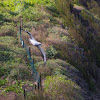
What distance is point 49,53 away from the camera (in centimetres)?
923

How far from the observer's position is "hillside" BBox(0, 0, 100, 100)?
20.0 feet

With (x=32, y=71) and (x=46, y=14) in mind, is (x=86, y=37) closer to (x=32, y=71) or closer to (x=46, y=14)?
(x=46, y=14)

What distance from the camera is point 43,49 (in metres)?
9.46

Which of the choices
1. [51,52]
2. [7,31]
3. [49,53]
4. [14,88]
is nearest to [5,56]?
[14,88]

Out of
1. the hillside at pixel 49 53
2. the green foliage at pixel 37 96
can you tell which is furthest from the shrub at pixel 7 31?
the green foliage at pixel 37 96

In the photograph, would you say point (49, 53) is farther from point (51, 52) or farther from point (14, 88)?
point (14, 88)

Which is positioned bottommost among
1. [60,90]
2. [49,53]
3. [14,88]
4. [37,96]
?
[49,53]

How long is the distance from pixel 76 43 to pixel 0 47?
487cm

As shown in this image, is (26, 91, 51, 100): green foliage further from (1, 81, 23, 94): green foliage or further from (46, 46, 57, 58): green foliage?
(46, 46, 57, 58): green foliage

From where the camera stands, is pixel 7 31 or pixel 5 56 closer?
pixel 5 56

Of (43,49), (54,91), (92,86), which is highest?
A: (54,91)

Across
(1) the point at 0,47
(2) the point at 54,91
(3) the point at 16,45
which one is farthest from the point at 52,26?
(2) the point at 54,91

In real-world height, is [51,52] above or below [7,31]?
below

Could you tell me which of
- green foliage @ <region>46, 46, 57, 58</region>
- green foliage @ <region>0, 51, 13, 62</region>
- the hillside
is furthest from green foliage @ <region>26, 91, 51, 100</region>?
green foliage @ <region>46, 46, 57, 58</region>
